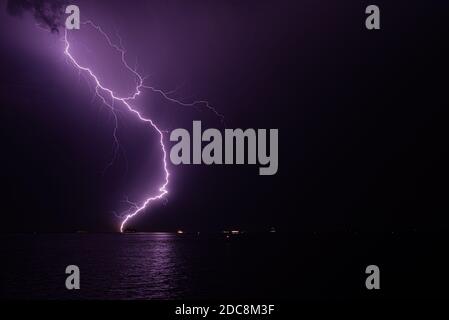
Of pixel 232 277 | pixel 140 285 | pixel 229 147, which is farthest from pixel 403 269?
pixel 229 147

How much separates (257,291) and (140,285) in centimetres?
465

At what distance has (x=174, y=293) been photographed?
52.2 ft

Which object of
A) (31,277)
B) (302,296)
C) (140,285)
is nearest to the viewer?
(302,296)

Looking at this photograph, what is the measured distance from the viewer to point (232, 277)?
20.2 meters
